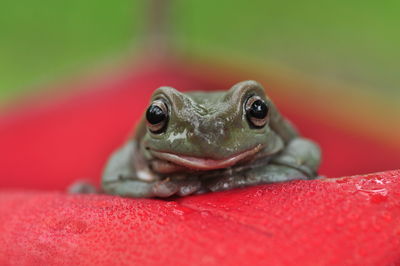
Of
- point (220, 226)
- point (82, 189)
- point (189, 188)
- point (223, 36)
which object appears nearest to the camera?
point (220, 226)

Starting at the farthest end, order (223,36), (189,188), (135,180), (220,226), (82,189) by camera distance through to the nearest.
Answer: (223,36)
(82,189)
(135,180)
(189,188)
(220,226)

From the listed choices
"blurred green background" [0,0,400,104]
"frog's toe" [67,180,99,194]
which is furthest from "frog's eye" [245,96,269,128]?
"blurred green background" [0,0,400,104]

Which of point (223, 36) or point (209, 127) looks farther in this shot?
point (223, 36)

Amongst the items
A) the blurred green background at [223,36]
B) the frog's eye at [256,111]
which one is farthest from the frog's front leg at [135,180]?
the blurred green background at [223,36]

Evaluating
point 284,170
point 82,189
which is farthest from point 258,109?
point 82,189

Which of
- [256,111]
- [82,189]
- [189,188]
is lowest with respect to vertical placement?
[82,189]

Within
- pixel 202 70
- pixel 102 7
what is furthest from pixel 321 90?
pixel 102 7

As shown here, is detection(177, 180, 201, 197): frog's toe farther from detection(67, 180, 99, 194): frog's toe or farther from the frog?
detection(67, 180, 99, 194): frog's toe

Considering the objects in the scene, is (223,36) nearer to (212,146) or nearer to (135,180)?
(135,180)
